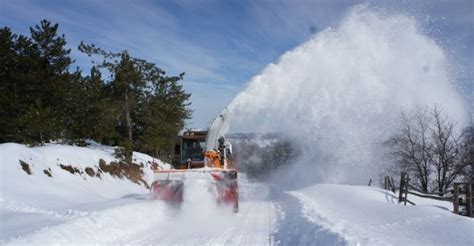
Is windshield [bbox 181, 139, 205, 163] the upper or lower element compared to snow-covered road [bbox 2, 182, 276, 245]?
upper

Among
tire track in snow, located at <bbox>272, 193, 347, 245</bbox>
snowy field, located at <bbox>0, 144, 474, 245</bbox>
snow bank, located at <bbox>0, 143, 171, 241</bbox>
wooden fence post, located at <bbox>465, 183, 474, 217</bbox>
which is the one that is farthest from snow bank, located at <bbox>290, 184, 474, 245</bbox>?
snow bank, located at <bbox>0, 143, 171, 241</bbox>

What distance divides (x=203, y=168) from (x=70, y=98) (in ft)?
32.4

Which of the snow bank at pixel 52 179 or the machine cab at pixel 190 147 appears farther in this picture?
the machine cab at pixel 190 147

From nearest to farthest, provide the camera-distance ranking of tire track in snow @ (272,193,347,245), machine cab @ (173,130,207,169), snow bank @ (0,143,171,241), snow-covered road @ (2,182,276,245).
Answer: tire track in snow @ (272,193,347,245) → snow-covered road @ (2,182,276,245) → snow bank @ (0,143,171,241) → machine cab @ (173,130,207,169)

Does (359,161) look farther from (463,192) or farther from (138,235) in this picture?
(138,235)

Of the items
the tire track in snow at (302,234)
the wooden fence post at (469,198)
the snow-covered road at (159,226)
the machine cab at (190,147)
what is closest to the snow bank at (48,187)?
→ the snow-covered road at (159,226)

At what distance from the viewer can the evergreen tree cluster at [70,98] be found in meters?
18.1

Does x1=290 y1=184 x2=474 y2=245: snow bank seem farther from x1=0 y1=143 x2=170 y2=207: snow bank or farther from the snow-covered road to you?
x1=0 y1=143 x2=170 y2=207: snow bank

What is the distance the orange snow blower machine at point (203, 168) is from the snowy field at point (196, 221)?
304mm

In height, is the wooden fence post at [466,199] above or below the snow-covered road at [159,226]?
above

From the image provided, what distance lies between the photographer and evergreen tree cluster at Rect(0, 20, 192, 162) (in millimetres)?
18062

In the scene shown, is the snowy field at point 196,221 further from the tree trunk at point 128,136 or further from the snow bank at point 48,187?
the tree trunk at point 128,136

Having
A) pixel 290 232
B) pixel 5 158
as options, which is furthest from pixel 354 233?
pixel 5 158

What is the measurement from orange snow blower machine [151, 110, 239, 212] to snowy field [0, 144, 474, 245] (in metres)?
0.30
